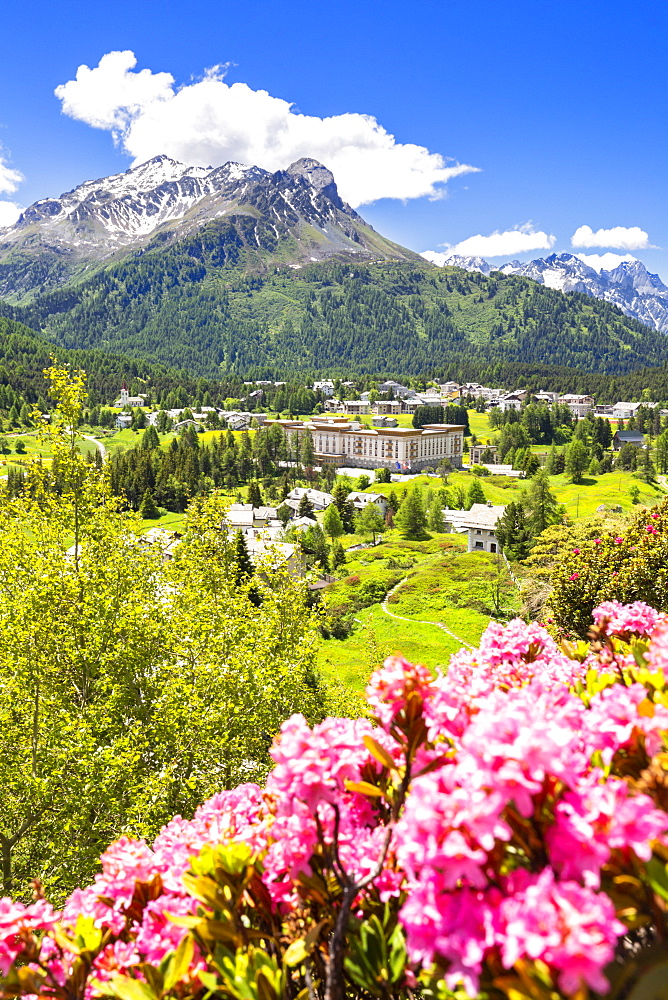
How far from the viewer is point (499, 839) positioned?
2.13 m

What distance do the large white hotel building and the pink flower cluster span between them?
11834 cm

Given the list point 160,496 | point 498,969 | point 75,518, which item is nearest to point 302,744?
point 498,969

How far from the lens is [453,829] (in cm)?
205

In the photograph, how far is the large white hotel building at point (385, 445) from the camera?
→ 122 metres

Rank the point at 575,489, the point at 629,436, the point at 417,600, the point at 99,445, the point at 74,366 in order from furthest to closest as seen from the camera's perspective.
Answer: the point at 74,366 < the point at 99,445 < the point at 629,436 < the point at 575,489 < the point at 417,600

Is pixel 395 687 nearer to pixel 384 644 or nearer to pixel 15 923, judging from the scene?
pixel 15 923

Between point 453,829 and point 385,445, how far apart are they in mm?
123153

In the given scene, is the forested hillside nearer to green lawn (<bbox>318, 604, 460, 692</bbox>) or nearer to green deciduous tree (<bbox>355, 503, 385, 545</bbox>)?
green deciduous tree (<bbox>355, 503, 385, 545</bbox>)

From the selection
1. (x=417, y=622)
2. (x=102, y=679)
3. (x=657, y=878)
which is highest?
(x=657, y=878)

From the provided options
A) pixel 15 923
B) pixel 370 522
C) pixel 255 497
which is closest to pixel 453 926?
pixel 15 923

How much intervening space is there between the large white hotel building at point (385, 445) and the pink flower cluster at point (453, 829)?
4659 inches

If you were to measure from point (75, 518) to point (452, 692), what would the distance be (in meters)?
11.7

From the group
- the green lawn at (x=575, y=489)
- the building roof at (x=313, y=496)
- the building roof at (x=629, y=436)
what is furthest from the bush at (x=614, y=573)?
the building roof at (x=629, y=436)

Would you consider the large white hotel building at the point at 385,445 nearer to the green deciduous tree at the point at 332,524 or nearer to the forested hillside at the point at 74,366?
the green deciduous tree at the point at 332,524
